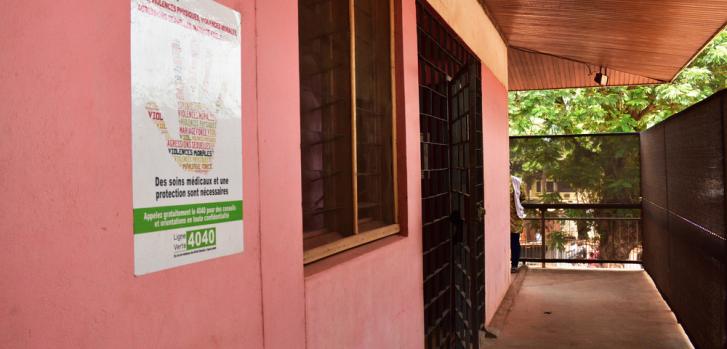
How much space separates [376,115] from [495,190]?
3.98 meters

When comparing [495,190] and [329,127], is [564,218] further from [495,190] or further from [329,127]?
[329,127]

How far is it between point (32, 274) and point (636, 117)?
61.2 feet

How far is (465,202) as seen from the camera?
4832mm

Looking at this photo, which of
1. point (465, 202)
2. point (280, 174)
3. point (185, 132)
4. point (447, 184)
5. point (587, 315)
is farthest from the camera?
point (587, 315)

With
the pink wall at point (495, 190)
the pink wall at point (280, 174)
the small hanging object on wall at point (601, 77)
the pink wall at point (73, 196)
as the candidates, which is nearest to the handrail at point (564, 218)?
the small hanging object on wall at point (601, 77)

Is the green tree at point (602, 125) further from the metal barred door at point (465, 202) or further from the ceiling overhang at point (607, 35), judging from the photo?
the metal barred door at point (465, 202)

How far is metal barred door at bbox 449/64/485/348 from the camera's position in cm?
461

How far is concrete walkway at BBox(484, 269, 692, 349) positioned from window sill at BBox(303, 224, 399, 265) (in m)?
2.90

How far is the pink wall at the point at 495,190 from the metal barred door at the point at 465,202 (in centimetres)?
125

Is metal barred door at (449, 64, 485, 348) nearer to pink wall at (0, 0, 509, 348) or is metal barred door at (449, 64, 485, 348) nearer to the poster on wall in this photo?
pink wall at (0, 0, 509, 348)

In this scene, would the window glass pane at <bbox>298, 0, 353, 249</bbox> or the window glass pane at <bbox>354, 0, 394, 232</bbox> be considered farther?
the window glass pane at <bbox>354, 0, 394, 232</bbox>

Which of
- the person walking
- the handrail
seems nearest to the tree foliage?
the handrail

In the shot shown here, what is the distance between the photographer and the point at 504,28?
26.5ft

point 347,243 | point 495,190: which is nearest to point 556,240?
point 495,190
